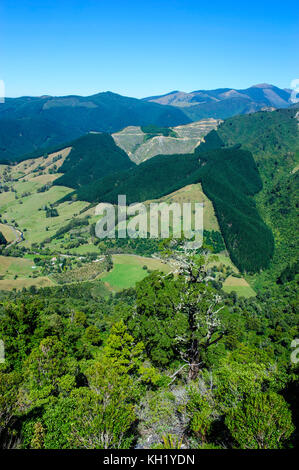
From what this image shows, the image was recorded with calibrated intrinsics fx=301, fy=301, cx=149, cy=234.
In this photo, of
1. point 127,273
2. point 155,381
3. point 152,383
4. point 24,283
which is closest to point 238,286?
point 127,273

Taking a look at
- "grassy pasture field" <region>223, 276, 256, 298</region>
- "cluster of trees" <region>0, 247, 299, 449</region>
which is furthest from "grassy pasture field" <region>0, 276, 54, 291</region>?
"cluster of trees" <region>0, 247, 299, 449</region>

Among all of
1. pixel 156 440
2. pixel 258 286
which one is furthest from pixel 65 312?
pixel 258 286

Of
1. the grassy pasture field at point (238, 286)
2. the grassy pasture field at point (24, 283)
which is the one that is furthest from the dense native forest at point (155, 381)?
the grassy pasture field at point (24, 283)

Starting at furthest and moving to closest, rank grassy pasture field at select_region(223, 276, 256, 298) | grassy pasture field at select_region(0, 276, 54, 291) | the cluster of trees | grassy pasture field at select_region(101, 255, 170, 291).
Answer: grassy pasture field at select_region(101, 255, 170, 291)
grassy pasture field at select_region(0, 276, 54, 291)
grassy pasture field at select_region(223, 276, 256, 298)
the cluster of trees

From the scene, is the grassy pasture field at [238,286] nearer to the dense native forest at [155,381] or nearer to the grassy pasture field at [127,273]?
the grassy pasture field at [127,273]

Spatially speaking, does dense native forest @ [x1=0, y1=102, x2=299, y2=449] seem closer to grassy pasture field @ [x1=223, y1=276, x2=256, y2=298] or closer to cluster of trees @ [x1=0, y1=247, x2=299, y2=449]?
cluster of trees @ [x1=0, y1=247, x2=299, y2=449]

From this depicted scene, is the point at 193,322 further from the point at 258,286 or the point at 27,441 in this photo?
the point at 258,286
